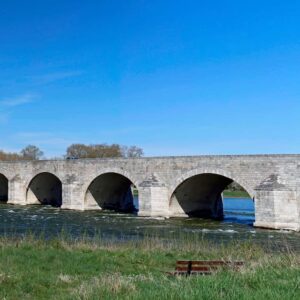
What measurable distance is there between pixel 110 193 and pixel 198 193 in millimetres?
9077

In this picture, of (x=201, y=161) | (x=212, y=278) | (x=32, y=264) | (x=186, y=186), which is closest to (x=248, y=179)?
(x=201, y=161)

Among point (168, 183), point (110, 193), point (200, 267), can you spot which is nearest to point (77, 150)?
point (110, 193)

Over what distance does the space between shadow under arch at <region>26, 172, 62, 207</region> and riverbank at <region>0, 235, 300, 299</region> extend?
28.3m

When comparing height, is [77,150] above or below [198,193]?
above

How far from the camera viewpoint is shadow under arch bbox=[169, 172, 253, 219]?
30.1m

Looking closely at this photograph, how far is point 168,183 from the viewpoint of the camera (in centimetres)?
2988

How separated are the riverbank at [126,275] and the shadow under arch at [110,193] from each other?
2223cm

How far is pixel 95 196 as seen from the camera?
36.6m

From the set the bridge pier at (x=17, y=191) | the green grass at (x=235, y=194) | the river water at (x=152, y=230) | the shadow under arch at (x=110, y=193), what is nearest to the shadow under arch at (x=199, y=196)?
the river water at (x=152, y=230)

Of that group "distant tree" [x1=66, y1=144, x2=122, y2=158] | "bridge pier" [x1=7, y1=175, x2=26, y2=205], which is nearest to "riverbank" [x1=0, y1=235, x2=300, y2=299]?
"bridge pier" [x1=7, y1=175, x2=26, y2=205]

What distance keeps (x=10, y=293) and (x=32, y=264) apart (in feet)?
8.01

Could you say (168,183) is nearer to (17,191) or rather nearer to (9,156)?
(17,191)

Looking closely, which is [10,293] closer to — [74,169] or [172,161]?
[172,161]

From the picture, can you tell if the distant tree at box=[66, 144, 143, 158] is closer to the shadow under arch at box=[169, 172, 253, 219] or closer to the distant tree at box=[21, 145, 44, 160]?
the distant tree at box=[21, 145, 44, 160]
